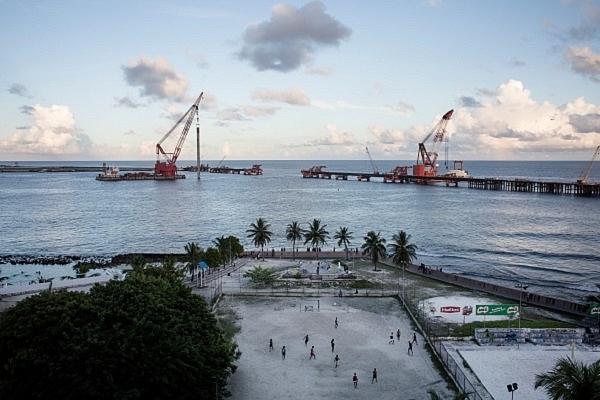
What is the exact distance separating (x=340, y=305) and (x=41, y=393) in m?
32.0

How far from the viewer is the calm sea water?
78.2m

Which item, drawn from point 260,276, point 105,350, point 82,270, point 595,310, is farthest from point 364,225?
point 105,350

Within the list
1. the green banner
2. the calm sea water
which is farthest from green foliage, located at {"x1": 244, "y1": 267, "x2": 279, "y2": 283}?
the calm sea water

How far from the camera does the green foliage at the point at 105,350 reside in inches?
984

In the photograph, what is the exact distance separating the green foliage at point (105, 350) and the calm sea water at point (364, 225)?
49.0m

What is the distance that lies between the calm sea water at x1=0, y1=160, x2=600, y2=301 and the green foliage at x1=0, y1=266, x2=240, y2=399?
4903 cm

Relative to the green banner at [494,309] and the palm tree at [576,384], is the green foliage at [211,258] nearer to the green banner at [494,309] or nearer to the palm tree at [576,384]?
the green banner at [494,309]

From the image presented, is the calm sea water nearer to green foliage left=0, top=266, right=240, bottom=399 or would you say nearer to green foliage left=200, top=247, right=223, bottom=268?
green foliage left=200, top=247, right=223, bottom=268

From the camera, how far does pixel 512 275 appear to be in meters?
72.2

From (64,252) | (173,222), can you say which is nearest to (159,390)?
(64,252)

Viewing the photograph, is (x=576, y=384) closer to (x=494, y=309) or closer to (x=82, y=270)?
(x=494, y=309)

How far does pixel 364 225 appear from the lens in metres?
121

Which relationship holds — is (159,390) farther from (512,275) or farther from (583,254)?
(583,254)

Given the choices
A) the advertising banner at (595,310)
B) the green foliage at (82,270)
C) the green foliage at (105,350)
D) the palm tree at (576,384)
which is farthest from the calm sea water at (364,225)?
the green foliage at (105,350)
